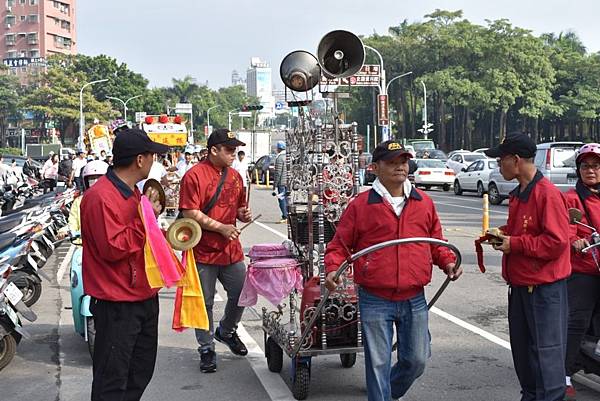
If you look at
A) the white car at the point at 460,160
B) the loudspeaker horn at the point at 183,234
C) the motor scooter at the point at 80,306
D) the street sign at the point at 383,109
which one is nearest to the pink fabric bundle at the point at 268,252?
the loudspeaker horn at the point at 183,234

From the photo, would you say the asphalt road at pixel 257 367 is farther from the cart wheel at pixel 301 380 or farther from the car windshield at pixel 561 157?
the car windshield at pixel 561 157

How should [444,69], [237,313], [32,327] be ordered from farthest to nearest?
[444,69]
[32,327]
[237,313]

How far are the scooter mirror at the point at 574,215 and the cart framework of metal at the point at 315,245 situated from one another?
1.59 metres

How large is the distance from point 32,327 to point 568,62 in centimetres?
5799

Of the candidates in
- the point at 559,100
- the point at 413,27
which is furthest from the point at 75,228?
the point at 413,27

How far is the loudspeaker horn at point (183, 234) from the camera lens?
16.5 ft

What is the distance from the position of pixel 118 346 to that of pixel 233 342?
265 centimetres

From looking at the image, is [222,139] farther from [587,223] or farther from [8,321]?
[587,223]

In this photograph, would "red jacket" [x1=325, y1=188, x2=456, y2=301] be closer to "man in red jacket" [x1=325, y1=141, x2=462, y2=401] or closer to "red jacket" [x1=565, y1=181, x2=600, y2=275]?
"man in red jacket" [x1=325, y1=141, x2=462, y2=401]

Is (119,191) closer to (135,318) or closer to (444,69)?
(135,318)

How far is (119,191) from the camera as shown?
177 inches

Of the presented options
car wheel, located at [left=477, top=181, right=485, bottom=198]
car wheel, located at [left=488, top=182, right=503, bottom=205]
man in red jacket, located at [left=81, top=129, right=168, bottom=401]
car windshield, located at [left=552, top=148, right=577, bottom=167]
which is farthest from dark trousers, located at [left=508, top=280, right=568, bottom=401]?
car wheel, located at [left=477, top=181, right=485, bottom=198]

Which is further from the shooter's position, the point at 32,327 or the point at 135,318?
the point at 32,327

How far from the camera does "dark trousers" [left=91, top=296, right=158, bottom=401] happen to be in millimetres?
4453
